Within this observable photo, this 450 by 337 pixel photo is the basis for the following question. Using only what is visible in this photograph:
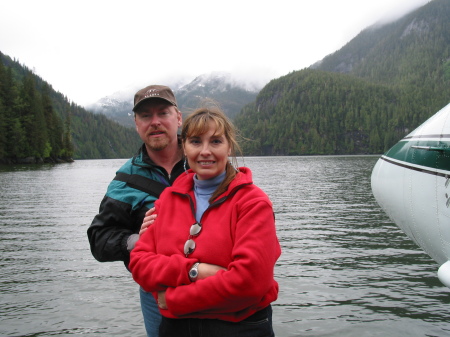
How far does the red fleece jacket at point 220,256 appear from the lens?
216 cm

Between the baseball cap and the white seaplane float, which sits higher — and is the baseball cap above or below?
above

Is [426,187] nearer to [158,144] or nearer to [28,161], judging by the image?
[158,144]

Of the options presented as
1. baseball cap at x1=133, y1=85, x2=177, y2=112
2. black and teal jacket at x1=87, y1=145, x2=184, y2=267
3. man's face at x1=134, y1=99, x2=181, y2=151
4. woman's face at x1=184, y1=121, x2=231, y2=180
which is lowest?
black and teal jacket at x1=87, y1=145, x2=184, y2=267

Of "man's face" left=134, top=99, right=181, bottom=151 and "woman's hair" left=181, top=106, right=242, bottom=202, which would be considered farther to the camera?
"man's face" left=134, top=99, right=181, bottom=151

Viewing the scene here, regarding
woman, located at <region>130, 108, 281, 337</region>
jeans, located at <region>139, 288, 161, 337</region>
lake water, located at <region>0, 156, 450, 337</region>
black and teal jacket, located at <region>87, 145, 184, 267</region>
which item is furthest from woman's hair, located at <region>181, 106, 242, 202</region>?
lake water, located at <region>0, 156, 450, 337</region>

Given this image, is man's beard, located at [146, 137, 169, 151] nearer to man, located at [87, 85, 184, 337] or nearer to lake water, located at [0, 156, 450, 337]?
man, located at [87, 85, 184, 337]

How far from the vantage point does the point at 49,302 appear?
826cm

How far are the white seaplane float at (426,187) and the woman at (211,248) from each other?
267 centimetres

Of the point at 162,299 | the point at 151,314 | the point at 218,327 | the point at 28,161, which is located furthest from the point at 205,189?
the point at 28,161

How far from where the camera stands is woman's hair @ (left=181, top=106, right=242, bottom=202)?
98.6 inches

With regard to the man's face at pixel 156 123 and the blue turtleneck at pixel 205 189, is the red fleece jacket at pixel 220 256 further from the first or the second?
the man's face at pixel 156 123

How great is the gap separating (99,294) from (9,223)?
1110 cm

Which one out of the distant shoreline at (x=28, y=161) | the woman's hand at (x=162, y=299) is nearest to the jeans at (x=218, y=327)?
the woman's hand at (x=162, y=299)

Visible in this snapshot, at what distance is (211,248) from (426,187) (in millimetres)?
3206
